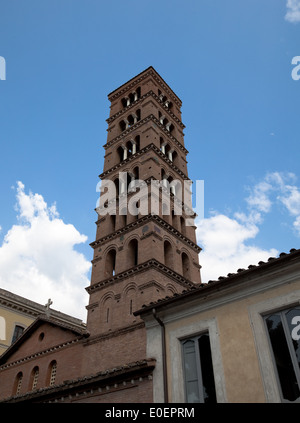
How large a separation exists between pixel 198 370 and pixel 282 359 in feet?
8.44

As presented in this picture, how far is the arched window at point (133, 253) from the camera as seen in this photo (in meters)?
20.3

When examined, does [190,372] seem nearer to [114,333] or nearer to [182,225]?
[114,333]

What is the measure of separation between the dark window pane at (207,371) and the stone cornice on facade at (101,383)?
70.1 inches

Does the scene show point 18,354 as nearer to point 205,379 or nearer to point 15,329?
point 15,329

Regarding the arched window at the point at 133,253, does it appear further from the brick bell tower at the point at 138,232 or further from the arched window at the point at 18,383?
the arched window at the point at 18,383

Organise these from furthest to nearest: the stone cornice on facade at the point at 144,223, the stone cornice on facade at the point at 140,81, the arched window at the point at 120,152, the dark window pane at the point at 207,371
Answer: the stone cornice on facade at the point at 140,81, the arched window at the point at 120,152, the stone cornice on facade at the point at 144,223, the dark window pane at the point at 207,371

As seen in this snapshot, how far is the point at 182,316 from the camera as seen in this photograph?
41.5 feet

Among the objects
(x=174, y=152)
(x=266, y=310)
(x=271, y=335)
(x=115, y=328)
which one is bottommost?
(x=271, y=335)

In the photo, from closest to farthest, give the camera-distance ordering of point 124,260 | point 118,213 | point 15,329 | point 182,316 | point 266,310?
1. point 266,310
2. point 182,316
3. point 124,260
4. point 118,213
5. point 15,329

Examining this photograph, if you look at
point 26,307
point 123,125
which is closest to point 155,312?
point 123,125

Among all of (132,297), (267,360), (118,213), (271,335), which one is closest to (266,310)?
(271,335)

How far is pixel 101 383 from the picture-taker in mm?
14156

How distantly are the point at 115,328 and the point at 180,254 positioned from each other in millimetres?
5863

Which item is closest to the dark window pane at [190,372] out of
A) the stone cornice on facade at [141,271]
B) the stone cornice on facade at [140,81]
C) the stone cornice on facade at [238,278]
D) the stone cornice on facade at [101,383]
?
the stone cornice on facade at [101,383]
